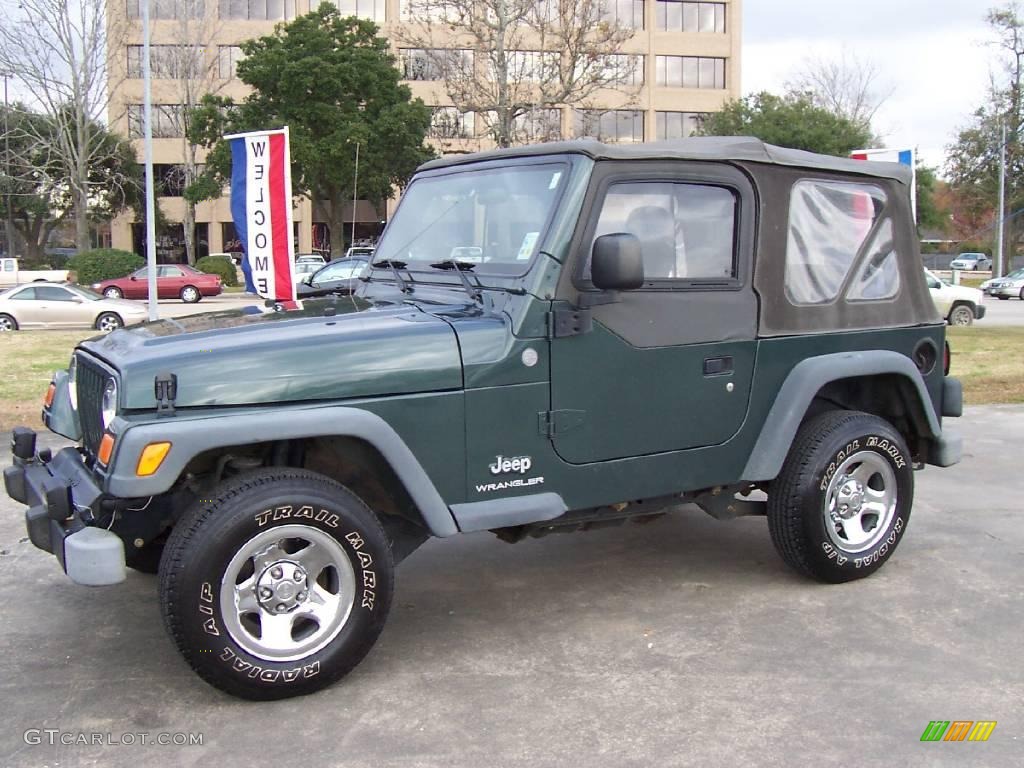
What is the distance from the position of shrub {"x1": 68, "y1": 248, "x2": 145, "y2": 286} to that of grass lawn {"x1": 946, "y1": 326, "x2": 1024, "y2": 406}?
28150 millimetres

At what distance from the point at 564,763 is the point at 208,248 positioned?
2432 inches

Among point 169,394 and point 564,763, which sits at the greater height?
point 169,394

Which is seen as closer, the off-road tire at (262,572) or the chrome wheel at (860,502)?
the off-road tire at (262,572)

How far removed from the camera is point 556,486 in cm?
416

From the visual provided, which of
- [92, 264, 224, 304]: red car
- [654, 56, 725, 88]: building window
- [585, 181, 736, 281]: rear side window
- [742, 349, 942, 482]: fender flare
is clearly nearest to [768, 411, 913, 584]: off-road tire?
[742, 349, 942, 482]: fender flare

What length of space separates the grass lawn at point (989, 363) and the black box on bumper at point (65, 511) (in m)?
9.04

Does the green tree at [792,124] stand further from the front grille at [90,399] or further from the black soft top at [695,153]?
the front grille at [90,399]

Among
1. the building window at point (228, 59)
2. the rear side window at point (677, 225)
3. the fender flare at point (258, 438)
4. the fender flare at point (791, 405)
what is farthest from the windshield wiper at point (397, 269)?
the building window at point (228, 59)

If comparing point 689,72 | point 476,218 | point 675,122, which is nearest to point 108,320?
point 476,218

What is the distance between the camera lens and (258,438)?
11.6ft

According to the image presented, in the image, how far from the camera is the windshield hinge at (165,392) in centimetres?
349

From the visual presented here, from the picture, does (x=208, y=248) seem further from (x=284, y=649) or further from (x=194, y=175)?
(x=284, y=649)

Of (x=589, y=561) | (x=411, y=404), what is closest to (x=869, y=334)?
(x=589, y=561)

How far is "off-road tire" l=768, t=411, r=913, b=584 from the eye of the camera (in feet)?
15.7
